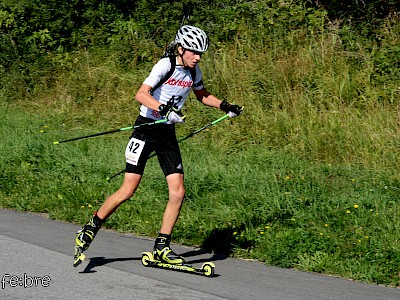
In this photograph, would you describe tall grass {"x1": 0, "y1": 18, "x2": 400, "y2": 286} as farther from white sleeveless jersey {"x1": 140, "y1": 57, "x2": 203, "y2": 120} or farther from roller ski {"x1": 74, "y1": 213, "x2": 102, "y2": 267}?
white sleeveless jersey {"x1": 140, "y1": 57, "x2": 203, "y2": 120}

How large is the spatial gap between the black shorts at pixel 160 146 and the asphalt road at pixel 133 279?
2.91 ft

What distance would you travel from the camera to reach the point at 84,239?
7395mm

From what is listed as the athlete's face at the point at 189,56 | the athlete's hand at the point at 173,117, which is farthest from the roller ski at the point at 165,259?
the athlete's face at the point at 189,56

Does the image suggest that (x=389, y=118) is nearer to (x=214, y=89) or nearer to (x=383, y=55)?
(x=383, y=55)

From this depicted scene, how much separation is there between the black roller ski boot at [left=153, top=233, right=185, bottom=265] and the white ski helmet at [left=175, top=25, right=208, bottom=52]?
166cm

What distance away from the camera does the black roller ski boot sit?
288 inches

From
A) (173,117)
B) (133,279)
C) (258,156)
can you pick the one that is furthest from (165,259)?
(258,156)

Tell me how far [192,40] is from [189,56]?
14 cm

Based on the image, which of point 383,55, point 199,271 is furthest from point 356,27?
point 199,271

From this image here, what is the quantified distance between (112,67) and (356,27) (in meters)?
4.80

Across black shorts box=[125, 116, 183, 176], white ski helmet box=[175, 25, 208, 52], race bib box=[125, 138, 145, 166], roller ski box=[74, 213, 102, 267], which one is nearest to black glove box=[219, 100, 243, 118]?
black shorts box=[125, 116, 183, 176]

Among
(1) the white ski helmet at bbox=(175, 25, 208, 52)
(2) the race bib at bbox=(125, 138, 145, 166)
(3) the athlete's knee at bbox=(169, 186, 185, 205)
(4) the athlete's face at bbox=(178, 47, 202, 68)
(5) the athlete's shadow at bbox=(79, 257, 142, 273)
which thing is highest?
(1) the white ski helmet at bbox=(175, 25, 208, 52)

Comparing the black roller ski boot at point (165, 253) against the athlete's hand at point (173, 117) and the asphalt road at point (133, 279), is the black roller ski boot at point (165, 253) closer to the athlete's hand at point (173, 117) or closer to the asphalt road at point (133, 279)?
the asphalt road at point (133, 279)

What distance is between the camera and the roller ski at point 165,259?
721 cm
